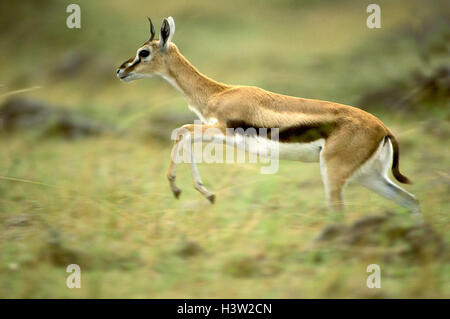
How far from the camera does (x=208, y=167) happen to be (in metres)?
9.45

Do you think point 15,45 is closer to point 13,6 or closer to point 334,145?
point 13,6

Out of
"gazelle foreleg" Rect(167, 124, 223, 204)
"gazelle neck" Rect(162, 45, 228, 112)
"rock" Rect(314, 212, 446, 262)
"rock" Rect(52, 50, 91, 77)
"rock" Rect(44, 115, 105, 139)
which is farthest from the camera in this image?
"rock" Rect(52, 50, 91, 77)

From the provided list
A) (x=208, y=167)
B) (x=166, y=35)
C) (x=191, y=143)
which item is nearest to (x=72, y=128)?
(x=208, y=167)

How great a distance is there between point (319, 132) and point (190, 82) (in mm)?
1629

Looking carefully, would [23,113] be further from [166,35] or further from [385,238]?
[385,238]

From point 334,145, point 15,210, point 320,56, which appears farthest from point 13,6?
point 334,145

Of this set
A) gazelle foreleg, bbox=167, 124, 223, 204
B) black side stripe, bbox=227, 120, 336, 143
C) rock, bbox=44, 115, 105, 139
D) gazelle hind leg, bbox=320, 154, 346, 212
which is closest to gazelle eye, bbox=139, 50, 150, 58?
gazelle foreleg, bbox=167, 124, 223, 204

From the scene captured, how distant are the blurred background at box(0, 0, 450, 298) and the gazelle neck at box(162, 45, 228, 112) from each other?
1.07 m

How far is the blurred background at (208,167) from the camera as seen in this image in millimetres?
5090

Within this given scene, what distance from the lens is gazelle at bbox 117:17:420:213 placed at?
5879mm

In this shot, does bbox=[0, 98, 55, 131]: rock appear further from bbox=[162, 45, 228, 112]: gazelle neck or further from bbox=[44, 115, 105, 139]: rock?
bbox=[162, 45, 228, 112]: gazelle neck

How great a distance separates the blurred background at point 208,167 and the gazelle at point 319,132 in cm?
33

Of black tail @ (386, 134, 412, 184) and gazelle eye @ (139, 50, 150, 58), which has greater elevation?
gazelle eye @ (139, 50, 150, 58)

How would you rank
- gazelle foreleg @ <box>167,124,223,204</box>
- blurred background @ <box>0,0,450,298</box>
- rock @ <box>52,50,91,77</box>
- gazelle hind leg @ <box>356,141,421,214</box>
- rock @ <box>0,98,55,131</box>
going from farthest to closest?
rock @ <box>52,50,91,77</box> → rock @ <box>0,98,55,131</box> → gazelle foreleg @ <box>167,124,223,204</box> → gazelle hind leg @ <box>356,141,421,214</box> → blurred background @ <box>0,0,450,298</box>
